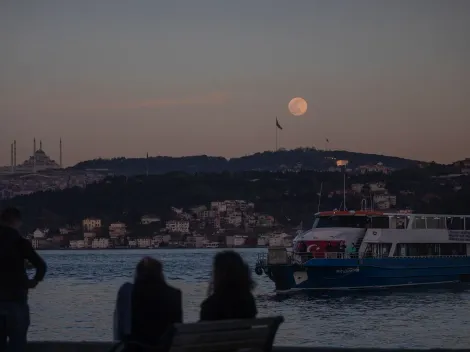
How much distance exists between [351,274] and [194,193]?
139 m

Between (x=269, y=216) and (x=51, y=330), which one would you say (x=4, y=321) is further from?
(x=269, y=216)

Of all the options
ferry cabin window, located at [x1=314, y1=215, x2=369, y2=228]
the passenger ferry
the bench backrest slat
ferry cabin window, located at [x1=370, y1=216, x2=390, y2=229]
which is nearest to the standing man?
the bench backrest slat

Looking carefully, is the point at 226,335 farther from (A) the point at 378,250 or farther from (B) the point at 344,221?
(B) the point at 344,221

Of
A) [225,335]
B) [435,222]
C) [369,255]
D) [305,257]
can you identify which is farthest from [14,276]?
[435,222]

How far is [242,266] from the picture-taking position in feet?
23.2

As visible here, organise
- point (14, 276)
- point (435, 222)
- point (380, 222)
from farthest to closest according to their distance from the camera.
Answer: point (435, 222), point (380, 222), point (14, 276)

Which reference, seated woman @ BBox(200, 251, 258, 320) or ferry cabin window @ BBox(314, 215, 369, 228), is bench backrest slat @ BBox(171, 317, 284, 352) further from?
ferry cabin window @ BBox(314, 215, 369, 228)

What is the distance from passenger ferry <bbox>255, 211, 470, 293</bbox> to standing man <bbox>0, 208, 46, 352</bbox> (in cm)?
3302

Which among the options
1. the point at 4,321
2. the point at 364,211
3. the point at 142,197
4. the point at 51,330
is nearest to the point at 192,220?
the point at 142,197

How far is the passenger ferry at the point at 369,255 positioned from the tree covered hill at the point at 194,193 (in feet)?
337

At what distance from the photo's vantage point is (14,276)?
8.34 meters

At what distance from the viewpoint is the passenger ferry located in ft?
137

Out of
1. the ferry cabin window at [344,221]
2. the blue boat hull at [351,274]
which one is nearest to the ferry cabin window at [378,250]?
the blue boat hull at [351,274]

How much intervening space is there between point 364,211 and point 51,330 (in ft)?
64.2
